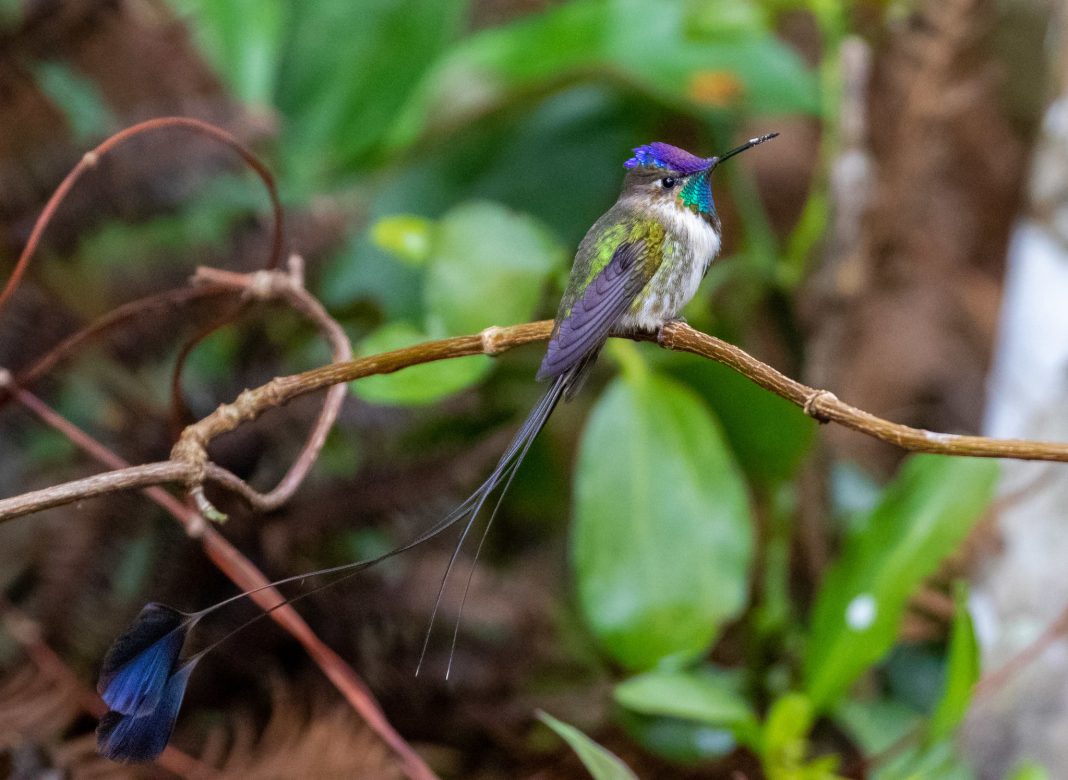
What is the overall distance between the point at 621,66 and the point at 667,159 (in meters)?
0.85

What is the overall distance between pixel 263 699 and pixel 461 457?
0.31m

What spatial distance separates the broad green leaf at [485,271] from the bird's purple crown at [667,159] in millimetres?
372

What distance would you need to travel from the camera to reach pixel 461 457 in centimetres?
114

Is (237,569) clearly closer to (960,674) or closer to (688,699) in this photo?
(688,699)

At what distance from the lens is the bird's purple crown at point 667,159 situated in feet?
1.77

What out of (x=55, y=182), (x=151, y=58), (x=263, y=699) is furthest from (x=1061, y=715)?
(x=151, y=58)

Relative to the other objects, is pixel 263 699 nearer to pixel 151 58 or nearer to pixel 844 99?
pixel 151 58

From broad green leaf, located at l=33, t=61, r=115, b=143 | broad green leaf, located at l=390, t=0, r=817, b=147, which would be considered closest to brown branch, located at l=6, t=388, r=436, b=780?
broad green leaf, located at l=33, t=61, r=115, b=143

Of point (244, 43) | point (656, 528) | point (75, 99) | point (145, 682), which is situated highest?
point (244, 43)

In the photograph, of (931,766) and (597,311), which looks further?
(931,766)

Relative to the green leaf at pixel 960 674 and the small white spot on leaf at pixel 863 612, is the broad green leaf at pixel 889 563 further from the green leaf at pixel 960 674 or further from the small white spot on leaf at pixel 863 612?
the green leaf at pixel 960 674

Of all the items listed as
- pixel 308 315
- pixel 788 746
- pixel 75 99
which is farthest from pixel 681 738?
pixel 75 99

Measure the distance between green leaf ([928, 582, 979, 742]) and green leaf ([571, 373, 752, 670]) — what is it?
211 millimetres

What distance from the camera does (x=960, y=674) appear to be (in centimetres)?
87
